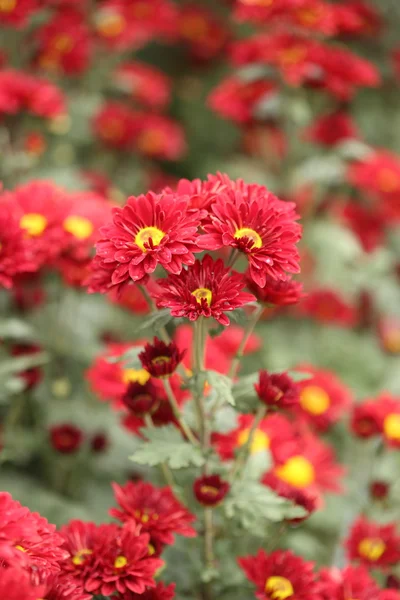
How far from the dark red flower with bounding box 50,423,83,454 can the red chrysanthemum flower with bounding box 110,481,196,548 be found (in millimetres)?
311

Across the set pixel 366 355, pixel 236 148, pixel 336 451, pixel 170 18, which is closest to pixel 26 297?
pixel 336 451

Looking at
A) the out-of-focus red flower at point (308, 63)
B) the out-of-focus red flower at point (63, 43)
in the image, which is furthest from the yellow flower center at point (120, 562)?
the out-of-focus red flower at point (63, 43)

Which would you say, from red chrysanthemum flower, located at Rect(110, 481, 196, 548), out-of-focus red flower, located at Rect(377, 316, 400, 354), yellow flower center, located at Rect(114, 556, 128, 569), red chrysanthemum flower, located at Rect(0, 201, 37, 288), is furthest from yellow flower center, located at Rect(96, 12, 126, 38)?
yellow flower center, located at Rect(114, 556, 128, 569)

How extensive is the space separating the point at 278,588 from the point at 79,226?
63 cm

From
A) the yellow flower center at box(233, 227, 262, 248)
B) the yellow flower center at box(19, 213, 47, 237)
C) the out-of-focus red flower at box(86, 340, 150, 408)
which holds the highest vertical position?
the yellow flower center at box(19, 213, 47, 237)

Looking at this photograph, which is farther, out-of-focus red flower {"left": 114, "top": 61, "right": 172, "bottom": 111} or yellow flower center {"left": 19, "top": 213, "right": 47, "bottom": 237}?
out-of-focus red flower {"left": 114, "top": 61, "right": 172, "bottom": 111}

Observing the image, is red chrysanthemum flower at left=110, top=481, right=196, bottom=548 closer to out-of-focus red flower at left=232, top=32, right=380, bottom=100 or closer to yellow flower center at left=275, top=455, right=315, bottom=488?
yellow flower center at left=275, top=455, right=315, bottom=488

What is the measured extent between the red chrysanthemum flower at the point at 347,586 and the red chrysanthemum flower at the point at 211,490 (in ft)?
0.52

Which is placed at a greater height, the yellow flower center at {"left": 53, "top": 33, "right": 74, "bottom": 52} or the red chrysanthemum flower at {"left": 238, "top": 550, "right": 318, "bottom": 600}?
the yellow flower center at {"left": 53, "top": 33, "right": 74, "bottom": 52}

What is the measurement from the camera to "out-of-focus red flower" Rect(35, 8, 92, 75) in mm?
1521

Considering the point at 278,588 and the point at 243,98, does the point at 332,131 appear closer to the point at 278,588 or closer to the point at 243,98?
the point at 243,98

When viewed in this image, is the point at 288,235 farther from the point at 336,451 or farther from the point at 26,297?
the point at 336,451

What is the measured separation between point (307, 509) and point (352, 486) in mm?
462

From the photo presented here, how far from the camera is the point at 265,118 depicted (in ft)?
5.06
